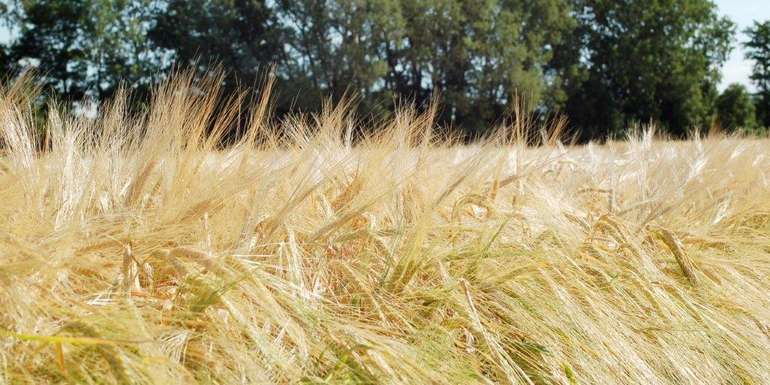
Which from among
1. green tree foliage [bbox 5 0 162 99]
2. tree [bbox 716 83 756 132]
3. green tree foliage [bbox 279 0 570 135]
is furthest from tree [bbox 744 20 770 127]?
green tree foliage [bbox 5 0 162 99]

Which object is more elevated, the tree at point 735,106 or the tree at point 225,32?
the tree at point 225,32

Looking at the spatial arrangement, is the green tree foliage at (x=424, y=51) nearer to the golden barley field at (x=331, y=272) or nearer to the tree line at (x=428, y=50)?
the tree line at (x=428, y=50)

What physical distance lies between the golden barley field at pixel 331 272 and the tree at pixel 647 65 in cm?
2152

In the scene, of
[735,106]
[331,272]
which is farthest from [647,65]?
[331,272]

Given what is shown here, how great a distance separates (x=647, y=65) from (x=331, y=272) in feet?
77.5

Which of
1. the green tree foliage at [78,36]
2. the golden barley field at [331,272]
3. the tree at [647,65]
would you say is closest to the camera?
the golden barley field at [331,272]

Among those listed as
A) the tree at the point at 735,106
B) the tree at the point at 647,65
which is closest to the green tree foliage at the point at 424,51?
the tree at the point at 647,65

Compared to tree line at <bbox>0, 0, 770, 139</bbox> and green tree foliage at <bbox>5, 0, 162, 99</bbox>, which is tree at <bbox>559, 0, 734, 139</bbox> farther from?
green tree foliage at <bbox>5, 0, 162, 99</bbox>

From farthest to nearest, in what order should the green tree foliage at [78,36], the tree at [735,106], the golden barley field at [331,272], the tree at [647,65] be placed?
the tree at [735,106] < the tree at [647,65] < the green tree foliage at [78,36] < the golden barley field at [331,272]

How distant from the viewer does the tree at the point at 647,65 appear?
2231 centimetres

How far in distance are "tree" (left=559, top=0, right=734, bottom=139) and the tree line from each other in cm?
5

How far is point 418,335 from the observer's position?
0.97 m

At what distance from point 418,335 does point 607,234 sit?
0.64 m

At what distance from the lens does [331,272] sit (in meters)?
1.10
